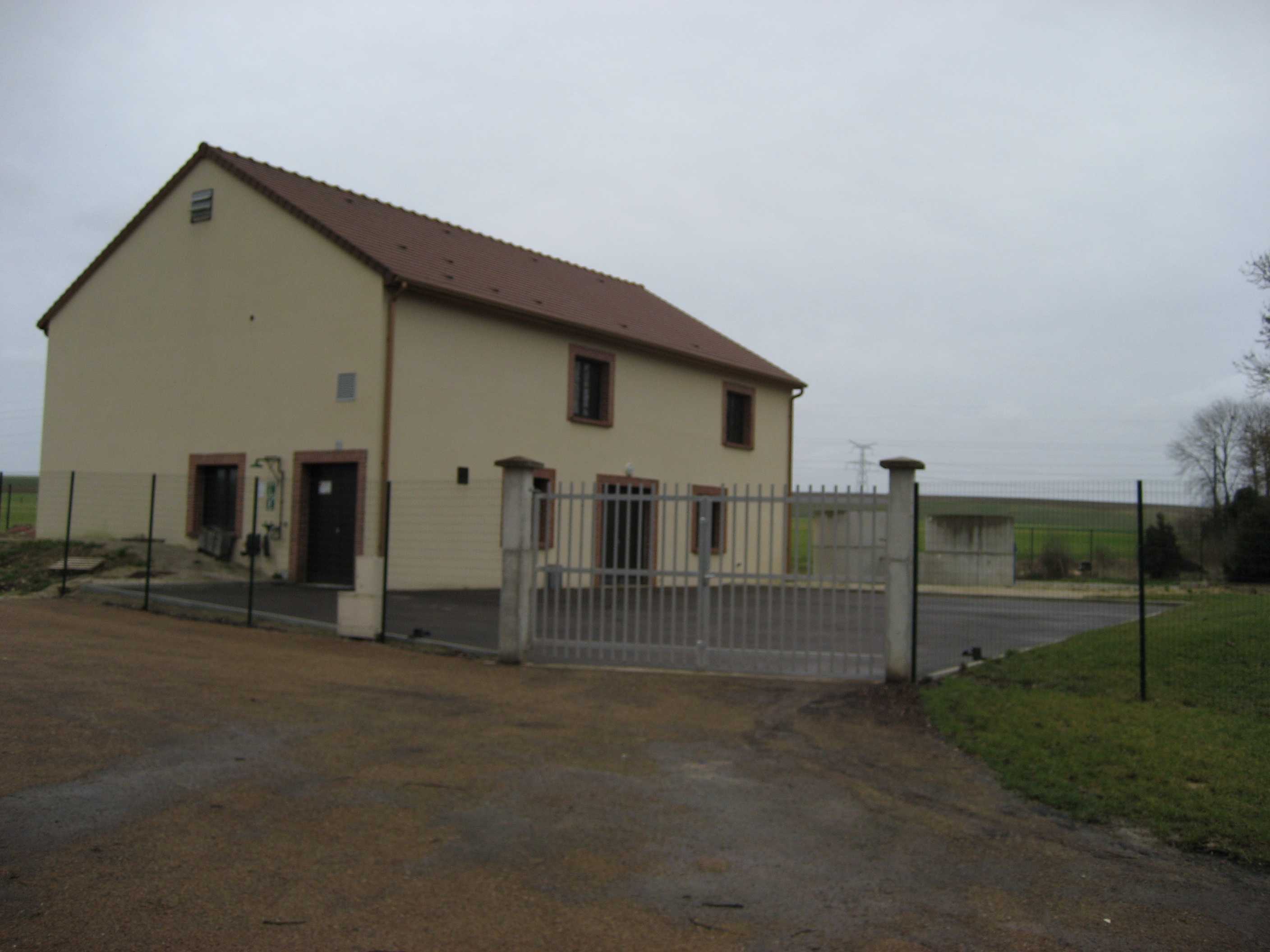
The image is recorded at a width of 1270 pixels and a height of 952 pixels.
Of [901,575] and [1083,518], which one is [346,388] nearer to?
[901,575]

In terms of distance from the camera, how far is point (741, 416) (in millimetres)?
30453

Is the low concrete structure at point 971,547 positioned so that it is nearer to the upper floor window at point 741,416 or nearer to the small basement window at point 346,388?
the upper floor window at point 741,416

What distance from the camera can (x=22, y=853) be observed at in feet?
16.0

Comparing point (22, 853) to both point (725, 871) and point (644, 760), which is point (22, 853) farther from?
point (644, 760)

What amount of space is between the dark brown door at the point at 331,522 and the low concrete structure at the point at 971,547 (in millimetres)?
12451

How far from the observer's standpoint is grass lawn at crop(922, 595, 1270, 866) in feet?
20.8

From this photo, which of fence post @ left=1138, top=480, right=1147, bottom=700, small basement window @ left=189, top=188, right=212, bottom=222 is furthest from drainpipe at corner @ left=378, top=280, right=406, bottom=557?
fence post @ left=1138, top=480, right=1147, bottom=700

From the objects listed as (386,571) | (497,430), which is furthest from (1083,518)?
(497,430)

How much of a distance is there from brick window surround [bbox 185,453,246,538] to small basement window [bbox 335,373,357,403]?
9.67 ft

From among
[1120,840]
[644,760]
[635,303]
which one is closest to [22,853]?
[644,760]

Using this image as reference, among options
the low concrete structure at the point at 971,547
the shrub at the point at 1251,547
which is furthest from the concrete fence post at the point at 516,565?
the low concrete structure at the point at 971,547

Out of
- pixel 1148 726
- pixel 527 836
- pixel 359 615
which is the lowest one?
pixel 527 836

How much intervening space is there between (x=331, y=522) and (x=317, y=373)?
2893mm

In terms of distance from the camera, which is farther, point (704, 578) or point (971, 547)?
point (971, 547)
